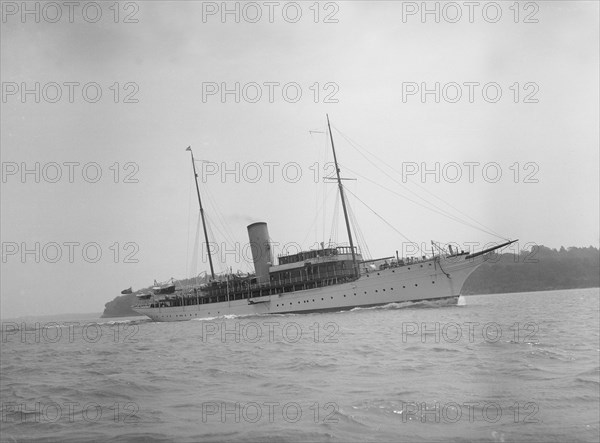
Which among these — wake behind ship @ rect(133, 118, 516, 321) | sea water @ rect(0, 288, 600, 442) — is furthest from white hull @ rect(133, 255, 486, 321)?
sea water @ rect(0, 288, 600, 442)

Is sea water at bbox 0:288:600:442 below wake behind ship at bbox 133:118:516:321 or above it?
below

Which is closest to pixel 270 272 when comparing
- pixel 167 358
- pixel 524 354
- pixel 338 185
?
pixel 338 185

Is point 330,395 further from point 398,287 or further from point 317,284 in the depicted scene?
point 317,284

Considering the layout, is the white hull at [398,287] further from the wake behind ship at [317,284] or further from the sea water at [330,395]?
the sea water at [330,395]

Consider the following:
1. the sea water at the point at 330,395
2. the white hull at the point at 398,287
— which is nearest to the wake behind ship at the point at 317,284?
the white hull at the point at 398,287

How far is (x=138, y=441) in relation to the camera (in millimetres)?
7449

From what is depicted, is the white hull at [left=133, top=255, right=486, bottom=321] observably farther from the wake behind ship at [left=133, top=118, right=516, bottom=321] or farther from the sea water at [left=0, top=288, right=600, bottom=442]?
the sea water at [left=0, top=288, right=600, bottom=442]

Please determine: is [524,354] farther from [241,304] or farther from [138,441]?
[241,304]

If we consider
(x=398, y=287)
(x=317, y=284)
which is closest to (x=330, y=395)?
(x=398, y=287)

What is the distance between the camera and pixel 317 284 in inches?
1731

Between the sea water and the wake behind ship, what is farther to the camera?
the wake behind ship

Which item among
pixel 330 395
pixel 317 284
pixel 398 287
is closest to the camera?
pixel 330 395

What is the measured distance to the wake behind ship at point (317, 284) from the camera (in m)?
39.8

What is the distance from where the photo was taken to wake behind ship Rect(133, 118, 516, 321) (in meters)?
39.8
